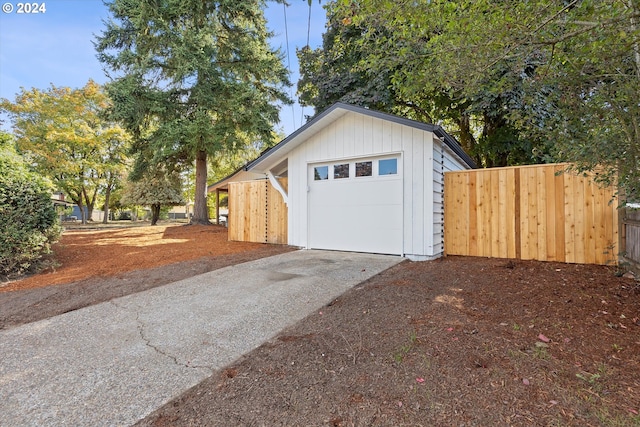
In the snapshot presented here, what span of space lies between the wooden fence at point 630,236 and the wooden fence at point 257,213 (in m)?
6.84

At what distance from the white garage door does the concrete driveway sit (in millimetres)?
1893

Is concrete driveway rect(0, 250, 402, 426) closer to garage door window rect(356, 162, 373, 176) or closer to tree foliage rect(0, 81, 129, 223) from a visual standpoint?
garage door window rect(356, 162, 373, 176)

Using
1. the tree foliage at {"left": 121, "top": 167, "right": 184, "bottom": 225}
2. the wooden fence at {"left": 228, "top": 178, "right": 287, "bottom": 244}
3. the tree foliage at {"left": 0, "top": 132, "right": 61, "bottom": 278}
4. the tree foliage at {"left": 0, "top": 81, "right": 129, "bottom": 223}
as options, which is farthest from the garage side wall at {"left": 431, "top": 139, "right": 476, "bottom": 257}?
the tree foliage at {"left": 0, "top": 81, "right": 129, "bottom": 223}

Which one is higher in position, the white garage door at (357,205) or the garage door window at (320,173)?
the garage door window at (320,173)

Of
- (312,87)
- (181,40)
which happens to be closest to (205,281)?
(312,87)

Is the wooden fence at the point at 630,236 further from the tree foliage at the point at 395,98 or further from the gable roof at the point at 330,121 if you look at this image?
the tree foliage at the point at 395,98

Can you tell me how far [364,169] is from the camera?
6.67 metres

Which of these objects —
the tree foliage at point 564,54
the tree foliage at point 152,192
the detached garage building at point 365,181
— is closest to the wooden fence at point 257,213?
the detached garage building at point 365,181

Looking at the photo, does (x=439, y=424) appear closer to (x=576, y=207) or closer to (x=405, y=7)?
(x=405, y=7)

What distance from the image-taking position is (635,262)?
414 cm

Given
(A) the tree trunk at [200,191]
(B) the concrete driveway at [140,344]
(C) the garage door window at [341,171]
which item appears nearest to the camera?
(B) the concrete driveway at [140,344]

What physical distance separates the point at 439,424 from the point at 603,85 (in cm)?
342

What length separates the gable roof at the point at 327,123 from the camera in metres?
5.73

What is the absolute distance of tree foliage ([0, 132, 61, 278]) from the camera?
16.9ft
